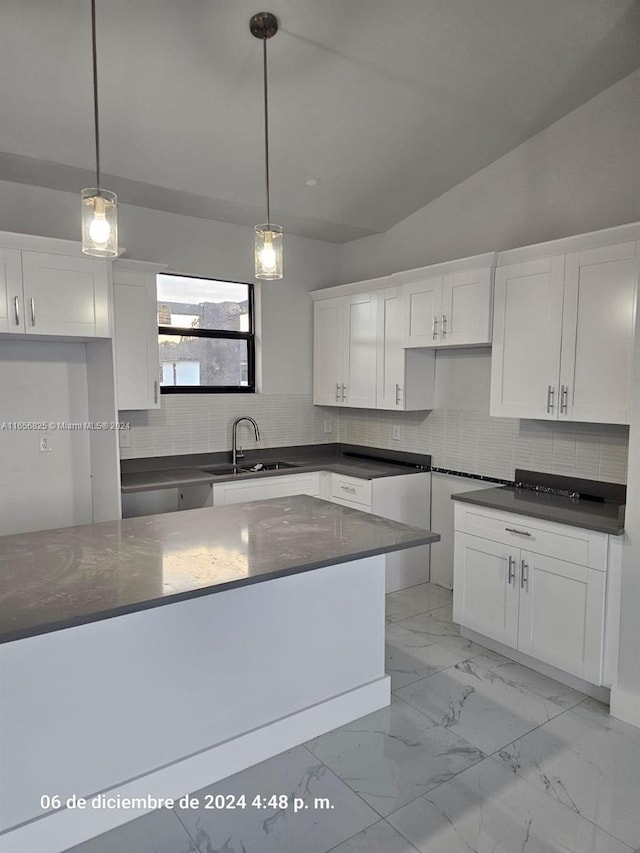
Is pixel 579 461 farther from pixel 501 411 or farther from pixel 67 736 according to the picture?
pixel 67 736

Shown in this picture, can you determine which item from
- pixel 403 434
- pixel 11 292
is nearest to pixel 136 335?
pixel 11 292

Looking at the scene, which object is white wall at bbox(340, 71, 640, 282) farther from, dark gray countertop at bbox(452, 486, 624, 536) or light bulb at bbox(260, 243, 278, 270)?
light bulb at bbox(260, 243, 278, 270)

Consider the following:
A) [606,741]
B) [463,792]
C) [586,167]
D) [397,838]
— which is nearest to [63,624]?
[397,838]

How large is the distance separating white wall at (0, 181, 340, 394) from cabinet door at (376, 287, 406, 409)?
87 cm

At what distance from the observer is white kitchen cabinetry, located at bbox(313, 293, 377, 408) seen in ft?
14.1

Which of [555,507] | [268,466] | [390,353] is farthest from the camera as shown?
[268,466]

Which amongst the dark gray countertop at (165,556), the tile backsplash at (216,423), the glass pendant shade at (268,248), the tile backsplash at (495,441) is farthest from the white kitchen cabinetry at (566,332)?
the tile backsplash at (216,423)

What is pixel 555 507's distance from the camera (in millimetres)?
3064

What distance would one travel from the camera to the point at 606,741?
2463 mm

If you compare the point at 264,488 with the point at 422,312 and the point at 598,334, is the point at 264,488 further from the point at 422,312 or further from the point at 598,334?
the point at 598,334

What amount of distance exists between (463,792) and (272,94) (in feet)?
10.7

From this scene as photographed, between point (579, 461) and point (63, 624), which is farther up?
point (579, 461)

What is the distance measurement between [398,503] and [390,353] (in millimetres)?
1098

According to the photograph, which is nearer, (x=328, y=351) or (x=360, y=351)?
(x=360, y=351)
